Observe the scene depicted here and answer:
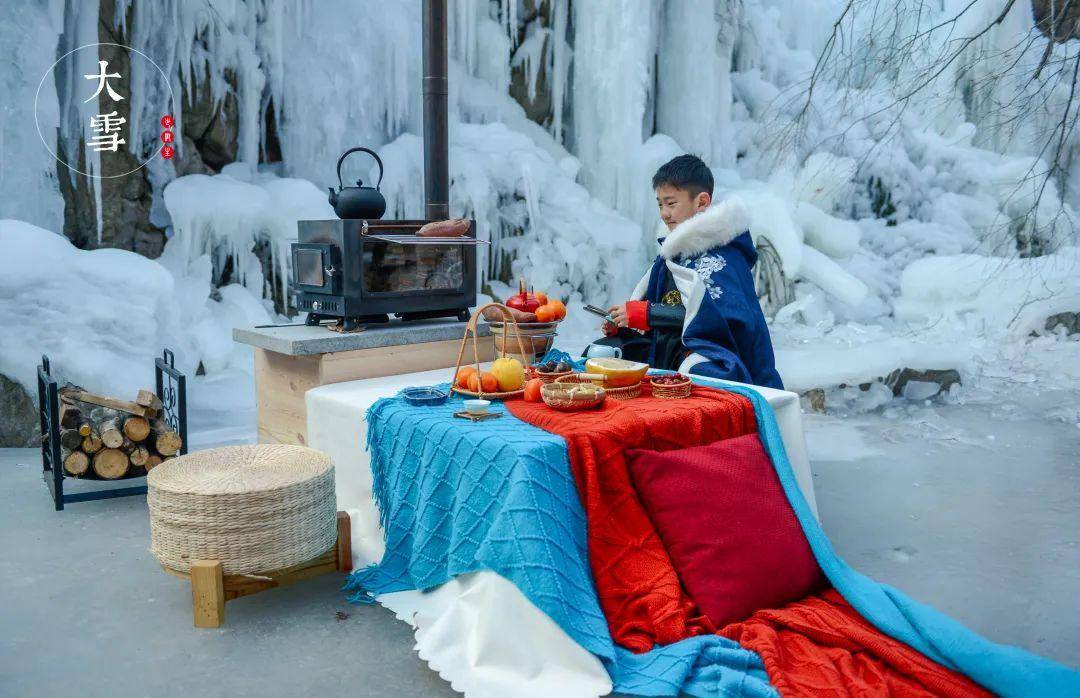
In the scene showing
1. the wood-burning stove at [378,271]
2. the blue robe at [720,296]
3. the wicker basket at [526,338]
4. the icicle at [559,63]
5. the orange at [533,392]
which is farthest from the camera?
the icicle at [559,63]

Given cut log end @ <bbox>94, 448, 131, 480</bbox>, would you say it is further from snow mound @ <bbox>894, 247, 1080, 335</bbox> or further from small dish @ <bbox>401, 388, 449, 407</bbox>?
snow mound @ <bbox>894, 247, 1080, 335</bbox>

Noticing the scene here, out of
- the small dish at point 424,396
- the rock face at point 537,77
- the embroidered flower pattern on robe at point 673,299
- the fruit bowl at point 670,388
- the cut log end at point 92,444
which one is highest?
the rock face at point 537,77

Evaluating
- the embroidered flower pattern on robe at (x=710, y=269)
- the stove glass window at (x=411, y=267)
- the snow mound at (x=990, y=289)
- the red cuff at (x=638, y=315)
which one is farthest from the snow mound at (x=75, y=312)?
the snow mound at (x=990, y=289)

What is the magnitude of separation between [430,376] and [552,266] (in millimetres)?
4784

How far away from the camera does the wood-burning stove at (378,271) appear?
3004 mm

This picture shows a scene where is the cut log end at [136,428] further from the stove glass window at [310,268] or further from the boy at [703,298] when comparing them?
the boy at [703,298]

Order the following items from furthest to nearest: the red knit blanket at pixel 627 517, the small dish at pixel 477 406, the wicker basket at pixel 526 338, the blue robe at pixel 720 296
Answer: the blue robe at pixel 720 296 → the wicker basket at pixel 526 338 → the small dish at pixel 477 406 → the red knit blanket at pixel 627 517

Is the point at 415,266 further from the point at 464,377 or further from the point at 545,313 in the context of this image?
the point at 464,377

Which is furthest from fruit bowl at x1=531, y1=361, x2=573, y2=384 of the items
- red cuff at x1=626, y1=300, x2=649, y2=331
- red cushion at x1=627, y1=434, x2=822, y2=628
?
red cuff at x1=626, y1=300, x2=649, y2=331

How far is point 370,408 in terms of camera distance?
96.7 inches

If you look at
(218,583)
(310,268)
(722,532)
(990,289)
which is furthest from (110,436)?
(990,289)

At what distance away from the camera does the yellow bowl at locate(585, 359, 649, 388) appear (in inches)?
96.7

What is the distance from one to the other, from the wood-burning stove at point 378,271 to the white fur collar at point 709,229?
32.1 inches

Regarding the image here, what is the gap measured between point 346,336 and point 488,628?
132 cm
